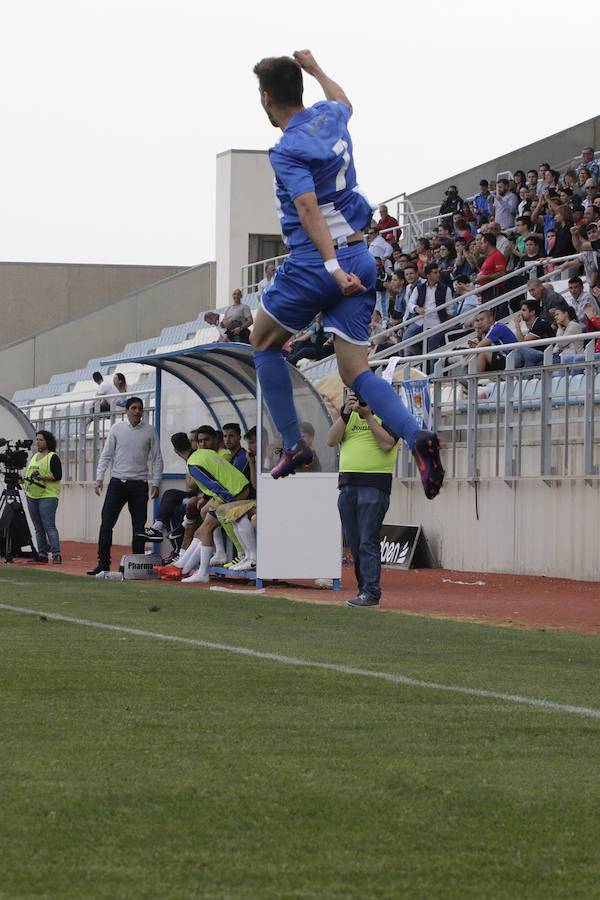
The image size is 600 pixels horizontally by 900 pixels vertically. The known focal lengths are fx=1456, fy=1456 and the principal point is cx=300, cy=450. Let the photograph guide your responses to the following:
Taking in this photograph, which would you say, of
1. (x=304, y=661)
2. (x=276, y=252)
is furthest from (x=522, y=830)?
(x=276, y=252)

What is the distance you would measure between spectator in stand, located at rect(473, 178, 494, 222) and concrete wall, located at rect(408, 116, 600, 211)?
9.89 feet

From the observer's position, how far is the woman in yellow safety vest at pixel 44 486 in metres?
19.9

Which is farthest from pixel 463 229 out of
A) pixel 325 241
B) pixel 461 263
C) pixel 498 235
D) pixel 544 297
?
pixel 325 241

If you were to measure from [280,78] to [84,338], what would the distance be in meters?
37.8

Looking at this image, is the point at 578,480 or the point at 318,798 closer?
the point at 318,798

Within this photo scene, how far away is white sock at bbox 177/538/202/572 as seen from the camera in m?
17.2

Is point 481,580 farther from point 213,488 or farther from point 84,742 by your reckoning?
point 84,742

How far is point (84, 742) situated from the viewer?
5090 mm

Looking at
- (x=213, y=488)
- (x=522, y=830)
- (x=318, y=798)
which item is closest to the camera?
(x=522, y=830)

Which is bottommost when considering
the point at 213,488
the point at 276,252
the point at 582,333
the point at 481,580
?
the point at 481,580

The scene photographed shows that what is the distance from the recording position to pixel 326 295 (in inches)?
274

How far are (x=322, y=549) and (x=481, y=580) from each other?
212 centimetres

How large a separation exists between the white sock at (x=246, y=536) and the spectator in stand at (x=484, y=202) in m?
10.9

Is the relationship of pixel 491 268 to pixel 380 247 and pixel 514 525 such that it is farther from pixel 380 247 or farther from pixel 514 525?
pixel 380 247
